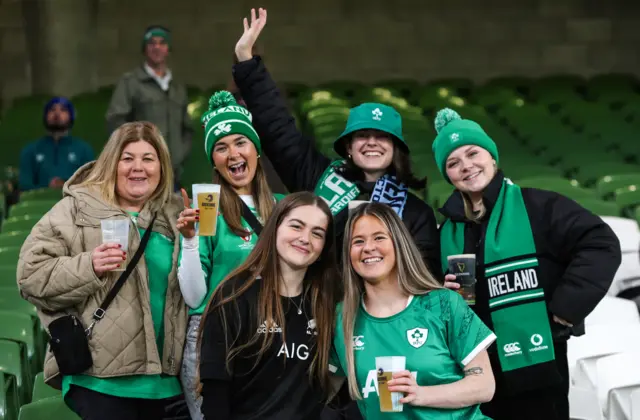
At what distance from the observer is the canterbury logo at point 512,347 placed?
3.78m

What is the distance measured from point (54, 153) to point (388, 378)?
5.45 m

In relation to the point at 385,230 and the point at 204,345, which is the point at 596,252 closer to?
the point at 385,230

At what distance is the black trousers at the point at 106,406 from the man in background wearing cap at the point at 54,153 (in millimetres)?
4561

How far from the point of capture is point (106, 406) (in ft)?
11.9

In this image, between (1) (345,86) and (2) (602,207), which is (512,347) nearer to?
(2) (602,207)

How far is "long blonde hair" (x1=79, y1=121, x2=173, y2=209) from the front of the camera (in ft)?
12.5

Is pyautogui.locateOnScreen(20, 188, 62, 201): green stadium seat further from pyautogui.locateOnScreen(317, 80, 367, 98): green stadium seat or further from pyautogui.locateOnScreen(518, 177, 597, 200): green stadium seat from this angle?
pyautogui.locateOnScreen(317, 80, 367, 98): green stadium seat

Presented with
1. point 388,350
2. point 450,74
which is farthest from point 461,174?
point 450,74

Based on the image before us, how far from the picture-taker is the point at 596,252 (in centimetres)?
374

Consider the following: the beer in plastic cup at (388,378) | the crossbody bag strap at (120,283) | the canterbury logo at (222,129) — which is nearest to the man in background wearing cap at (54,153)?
the canterbury logo at (222,129)

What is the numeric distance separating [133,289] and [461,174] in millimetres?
1233

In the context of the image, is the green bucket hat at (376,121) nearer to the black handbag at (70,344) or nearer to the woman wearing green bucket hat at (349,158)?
the woman wearing green bucket hat at (349,158)

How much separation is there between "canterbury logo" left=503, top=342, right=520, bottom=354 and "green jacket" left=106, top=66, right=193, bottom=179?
4.31 metres

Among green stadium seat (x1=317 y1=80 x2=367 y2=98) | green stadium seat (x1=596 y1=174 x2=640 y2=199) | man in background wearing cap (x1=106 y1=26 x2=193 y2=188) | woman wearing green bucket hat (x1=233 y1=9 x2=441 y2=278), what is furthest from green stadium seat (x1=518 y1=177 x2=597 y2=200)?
green stadium seat (x1=317 y1=80 x2=367 y2=98)
